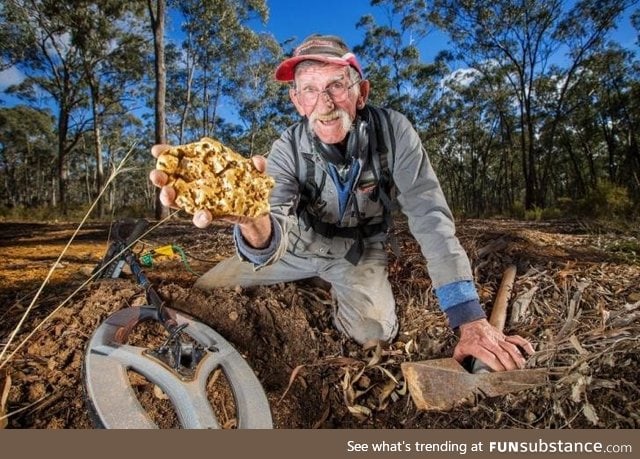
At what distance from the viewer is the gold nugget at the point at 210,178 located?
1.31 meters

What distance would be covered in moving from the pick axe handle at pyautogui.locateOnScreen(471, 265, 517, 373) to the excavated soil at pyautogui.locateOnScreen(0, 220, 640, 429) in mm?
62

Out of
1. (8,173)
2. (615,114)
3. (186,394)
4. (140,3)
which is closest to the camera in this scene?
(186,394)

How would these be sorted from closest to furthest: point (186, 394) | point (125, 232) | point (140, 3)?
point (186, 394)
point (125, 232)
point (140, 3)

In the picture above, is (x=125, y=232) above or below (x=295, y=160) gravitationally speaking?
below

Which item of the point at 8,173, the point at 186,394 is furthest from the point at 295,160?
the point at 8,173

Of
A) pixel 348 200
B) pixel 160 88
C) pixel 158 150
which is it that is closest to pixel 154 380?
pixel 158 150

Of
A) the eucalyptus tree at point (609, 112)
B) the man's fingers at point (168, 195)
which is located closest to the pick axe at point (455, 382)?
the man's fingers at point (168, 195)

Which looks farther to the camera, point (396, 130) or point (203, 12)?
point (203, 12)

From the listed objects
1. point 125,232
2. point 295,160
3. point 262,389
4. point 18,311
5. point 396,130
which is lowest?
point 262,389

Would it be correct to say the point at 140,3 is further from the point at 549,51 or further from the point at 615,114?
the point at 615,114

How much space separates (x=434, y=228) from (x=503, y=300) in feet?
2.32

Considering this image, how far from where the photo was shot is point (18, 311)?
7.32 feet

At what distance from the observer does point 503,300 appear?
2338mm
